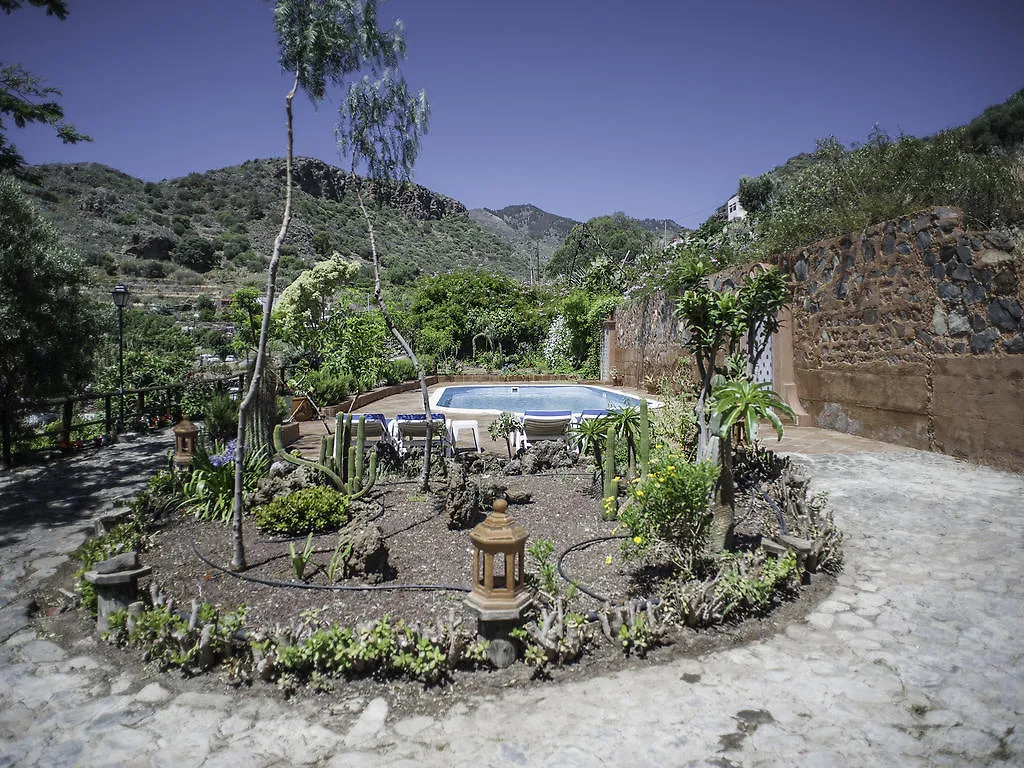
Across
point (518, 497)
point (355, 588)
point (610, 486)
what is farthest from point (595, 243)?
point (355, 588)

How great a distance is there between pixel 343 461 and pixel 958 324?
23.5 feet

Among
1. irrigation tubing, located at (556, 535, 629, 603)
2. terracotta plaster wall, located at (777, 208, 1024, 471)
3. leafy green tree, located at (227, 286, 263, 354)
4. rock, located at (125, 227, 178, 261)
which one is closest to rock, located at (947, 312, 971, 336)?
terracotta plaster wall, located at (777, 208, 1024, 471)

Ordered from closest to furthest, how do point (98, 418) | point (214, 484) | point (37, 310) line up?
1. point (214, 484)
2. point (37, 310)
3. point (98, 418)

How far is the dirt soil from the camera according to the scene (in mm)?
3004

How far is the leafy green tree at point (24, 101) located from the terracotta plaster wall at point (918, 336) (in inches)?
424

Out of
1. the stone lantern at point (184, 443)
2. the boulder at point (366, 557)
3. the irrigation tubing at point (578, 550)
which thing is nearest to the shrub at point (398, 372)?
the stone lantern at point (184, 443)

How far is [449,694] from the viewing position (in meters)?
2.86

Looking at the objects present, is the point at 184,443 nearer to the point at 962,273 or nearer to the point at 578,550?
the point at 578,550

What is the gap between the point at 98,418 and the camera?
11.5 m

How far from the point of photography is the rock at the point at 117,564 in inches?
139

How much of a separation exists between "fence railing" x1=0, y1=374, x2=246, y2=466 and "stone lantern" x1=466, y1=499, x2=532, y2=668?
23.2 ft

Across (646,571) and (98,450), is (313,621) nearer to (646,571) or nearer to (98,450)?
(646,571)

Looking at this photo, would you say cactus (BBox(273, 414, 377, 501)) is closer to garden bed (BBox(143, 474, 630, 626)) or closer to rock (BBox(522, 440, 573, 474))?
garden bed (BBox(143, 474, 630, 626))

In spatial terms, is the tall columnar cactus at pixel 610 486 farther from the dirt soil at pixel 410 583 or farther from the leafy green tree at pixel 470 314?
the leafy green tree at pixel 470 314
